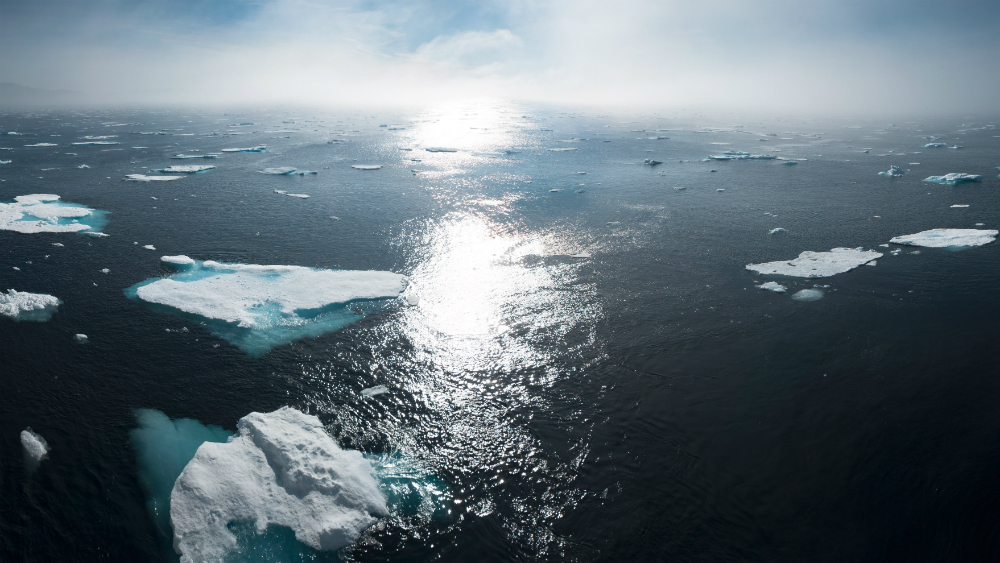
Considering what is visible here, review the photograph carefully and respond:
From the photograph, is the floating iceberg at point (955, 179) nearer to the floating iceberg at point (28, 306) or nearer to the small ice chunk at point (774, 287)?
the small ice chunk at point (774, 287)

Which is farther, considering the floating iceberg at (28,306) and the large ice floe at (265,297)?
the floating iceberg at (28,306)

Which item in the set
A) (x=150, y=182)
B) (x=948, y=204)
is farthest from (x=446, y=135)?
(x=948, y=204)

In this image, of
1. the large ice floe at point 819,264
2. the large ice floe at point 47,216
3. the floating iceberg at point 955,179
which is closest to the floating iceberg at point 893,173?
the floating iceberg at point 955,179

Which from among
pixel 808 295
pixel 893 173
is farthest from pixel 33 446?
pixel 893 173

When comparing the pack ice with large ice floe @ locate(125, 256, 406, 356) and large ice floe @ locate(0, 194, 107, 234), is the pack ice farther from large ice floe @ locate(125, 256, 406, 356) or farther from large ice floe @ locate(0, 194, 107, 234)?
large ice floe @ locate(0, 194, 107, 234)

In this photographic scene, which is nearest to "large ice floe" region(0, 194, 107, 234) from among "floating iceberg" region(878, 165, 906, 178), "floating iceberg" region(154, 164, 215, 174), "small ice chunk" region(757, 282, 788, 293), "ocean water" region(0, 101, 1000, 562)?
"ocean water" region(0, 101, 1000, 562)

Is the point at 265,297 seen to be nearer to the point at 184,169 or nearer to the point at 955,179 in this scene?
the point at 184,169
